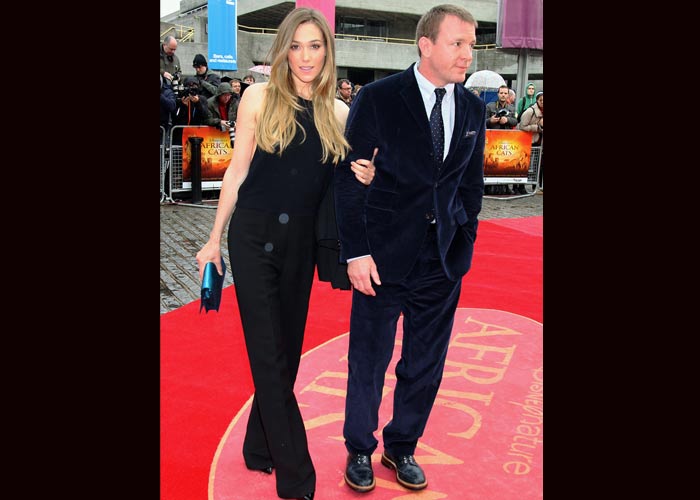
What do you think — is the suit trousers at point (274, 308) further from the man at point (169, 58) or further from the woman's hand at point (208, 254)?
the man at point (169, 58)

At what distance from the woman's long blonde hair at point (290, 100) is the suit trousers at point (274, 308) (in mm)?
281

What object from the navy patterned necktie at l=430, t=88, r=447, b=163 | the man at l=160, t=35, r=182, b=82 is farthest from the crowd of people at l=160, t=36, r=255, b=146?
the navy patterned necktie at l=430, t=88, r=447, b=163

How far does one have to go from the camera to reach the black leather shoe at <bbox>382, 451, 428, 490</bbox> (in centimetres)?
266

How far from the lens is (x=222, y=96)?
33.2 feet

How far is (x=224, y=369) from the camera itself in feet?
12.7

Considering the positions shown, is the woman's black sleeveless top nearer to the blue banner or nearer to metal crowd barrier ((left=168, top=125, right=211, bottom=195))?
metal crowd barrier ((left=168, top=125, right=211, bottom=195))

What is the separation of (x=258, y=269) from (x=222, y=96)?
8213mm

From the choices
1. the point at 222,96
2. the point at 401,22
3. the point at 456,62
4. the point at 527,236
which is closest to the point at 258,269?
the point at 456,62

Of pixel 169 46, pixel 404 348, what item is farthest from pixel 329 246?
pixel 169 46

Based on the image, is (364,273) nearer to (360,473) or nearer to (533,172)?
(360,473)

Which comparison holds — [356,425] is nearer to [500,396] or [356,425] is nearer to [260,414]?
[260,414]
